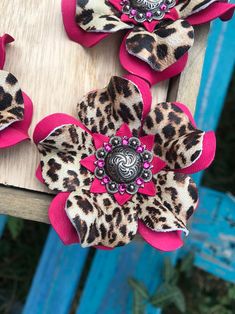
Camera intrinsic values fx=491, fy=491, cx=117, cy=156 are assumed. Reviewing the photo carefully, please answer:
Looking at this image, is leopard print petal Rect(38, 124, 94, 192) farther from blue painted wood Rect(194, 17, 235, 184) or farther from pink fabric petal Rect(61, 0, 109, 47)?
blue painted wood Rect(194, 17, 235, 184)

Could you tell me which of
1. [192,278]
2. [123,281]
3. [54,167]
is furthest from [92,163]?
[192,278]

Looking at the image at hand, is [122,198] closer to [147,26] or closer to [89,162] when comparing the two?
[89,162]

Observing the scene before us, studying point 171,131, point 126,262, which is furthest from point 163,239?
point 126,262

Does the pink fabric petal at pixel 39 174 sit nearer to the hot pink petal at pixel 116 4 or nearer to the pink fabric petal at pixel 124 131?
the pink fabric petal at pixel 124 131

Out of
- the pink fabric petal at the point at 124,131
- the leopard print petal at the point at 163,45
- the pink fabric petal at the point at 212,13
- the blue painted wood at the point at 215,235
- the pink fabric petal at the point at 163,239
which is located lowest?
the blue painted wood at the point at 215,235

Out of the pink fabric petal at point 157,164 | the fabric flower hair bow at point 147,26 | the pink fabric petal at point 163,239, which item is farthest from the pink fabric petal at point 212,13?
the pink fabric petal at point 163,239

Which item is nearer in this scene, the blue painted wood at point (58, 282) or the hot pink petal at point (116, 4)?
the hot pink petal at point (116, 4)

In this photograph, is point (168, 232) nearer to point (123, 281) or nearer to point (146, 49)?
point (146, 49)

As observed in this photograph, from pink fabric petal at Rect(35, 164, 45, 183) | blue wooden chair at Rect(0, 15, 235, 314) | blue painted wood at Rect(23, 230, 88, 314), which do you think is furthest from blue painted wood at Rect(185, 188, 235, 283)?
pink fabric petal at Rect(35, 164, 45, 183)
